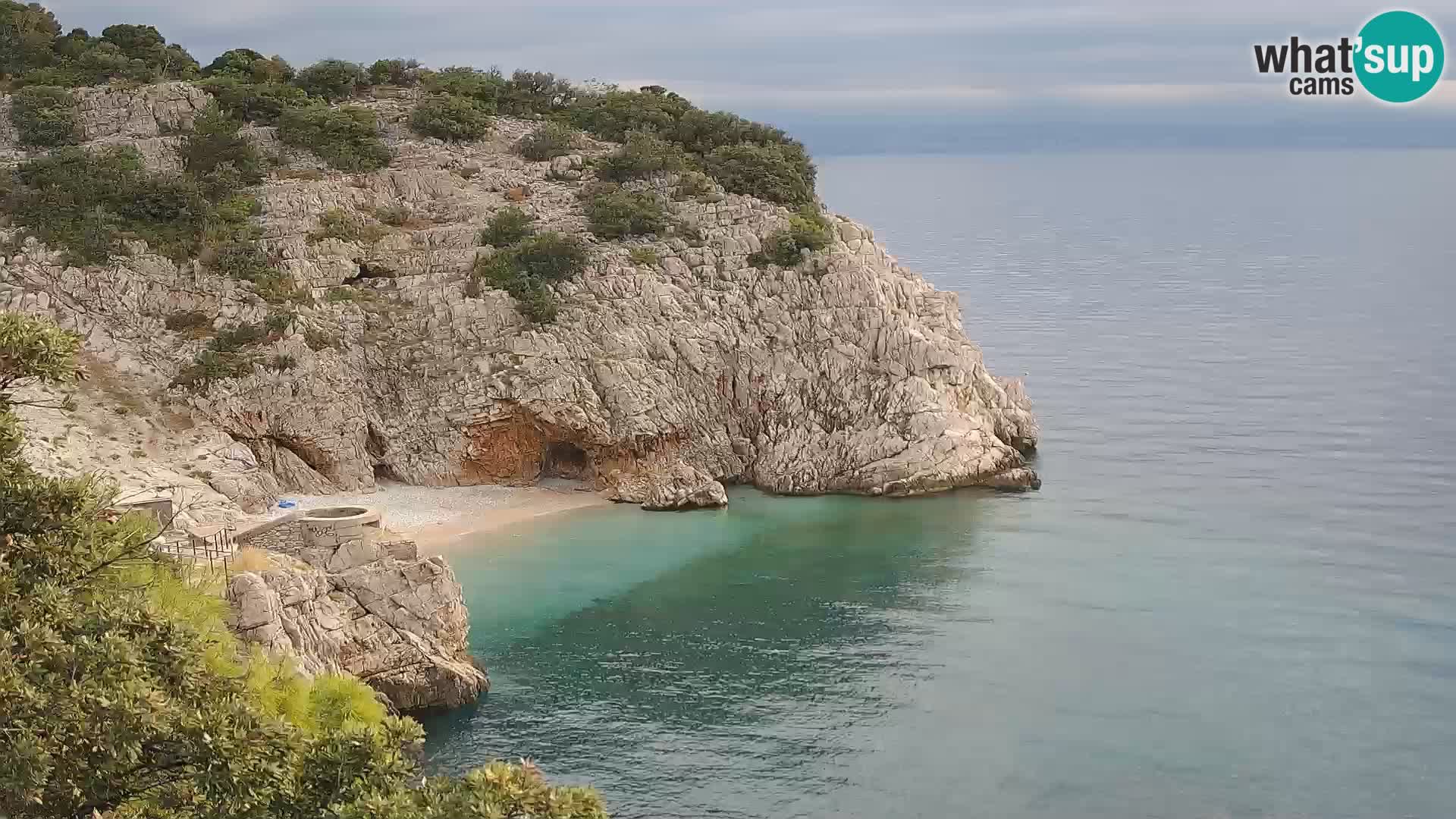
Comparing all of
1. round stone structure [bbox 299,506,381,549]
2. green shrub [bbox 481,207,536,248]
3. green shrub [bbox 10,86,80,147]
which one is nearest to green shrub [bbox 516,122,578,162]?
green shrub [bbox 481,207,536,248]

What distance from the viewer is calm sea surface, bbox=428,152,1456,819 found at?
27.2 m

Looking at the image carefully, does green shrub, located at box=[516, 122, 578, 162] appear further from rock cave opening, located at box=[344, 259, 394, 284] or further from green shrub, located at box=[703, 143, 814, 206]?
rock cave opening, located at box=[344, 259, 394, 284]

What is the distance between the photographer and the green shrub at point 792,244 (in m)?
51.6

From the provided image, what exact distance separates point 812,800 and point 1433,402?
145ft

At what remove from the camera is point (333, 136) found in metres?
55.5

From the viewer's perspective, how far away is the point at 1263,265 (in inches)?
4392

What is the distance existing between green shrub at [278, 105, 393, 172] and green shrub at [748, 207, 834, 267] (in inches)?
580

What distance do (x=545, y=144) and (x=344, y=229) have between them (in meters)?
9.27

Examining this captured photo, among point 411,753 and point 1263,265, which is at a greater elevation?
point 1263,265

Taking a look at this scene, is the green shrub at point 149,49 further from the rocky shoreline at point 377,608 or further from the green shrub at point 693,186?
the rocky shoreline at point 377,608

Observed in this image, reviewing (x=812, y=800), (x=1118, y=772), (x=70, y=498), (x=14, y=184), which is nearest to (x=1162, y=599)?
(x=1118, y=772)

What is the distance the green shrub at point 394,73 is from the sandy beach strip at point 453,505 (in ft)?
72.7

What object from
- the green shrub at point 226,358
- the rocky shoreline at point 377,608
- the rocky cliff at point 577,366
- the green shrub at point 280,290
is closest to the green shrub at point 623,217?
the rocky cliff at point 577,366

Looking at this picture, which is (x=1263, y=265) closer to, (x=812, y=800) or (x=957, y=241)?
(x=957, y=241)
